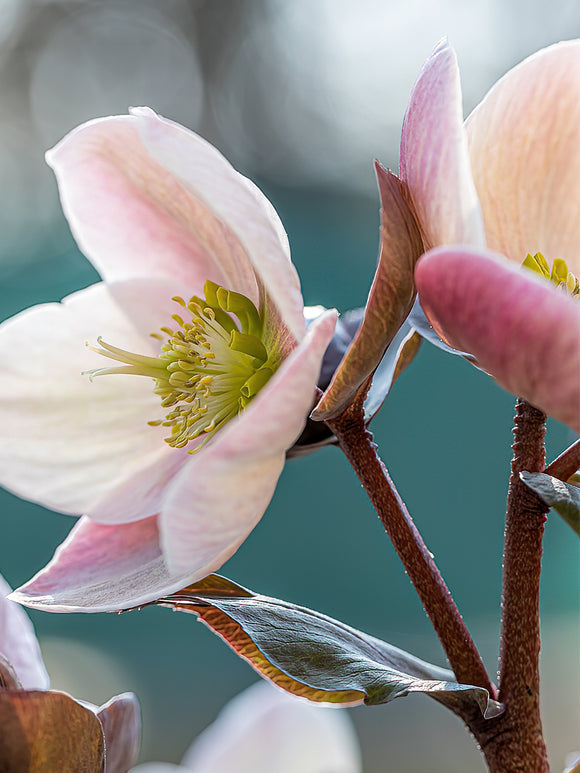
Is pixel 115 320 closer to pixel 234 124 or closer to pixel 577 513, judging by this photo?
pixel 577 513

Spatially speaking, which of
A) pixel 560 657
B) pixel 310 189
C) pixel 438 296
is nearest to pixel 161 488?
pixel 438 296

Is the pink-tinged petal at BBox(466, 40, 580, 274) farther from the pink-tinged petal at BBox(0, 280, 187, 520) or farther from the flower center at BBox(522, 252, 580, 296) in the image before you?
the pink-tinged petal at BBox(0, 280, 187, 520)

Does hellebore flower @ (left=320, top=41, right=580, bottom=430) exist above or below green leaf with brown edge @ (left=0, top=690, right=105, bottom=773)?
above

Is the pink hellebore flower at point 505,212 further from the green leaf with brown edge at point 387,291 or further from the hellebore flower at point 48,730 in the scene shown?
the hellebore flower at point 48,730

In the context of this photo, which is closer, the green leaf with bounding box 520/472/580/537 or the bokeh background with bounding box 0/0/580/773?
the green leaf with bounding box 520/472/580/537

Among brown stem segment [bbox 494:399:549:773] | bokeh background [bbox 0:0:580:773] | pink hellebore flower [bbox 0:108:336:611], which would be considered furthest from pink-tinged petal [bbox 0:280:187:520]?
bokeh background [bbox 0:0:580:773]

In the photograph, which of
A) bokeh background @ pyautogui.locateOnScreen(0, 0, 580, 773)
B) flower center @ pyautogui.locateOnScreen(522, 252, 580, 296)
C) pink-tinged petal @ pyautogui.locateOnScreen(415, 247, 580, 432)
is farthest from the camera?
bokeh background @ pyautogui.locateOnScreen(0, 0, 580, 773)

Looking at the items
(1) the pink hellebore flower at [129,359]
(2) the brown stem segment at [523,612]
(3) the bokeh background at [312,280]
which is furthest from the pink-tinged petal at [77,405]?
(3) the bokeh background at [312,280]

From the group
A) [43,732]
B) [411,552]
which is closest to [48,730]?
[43,732]
